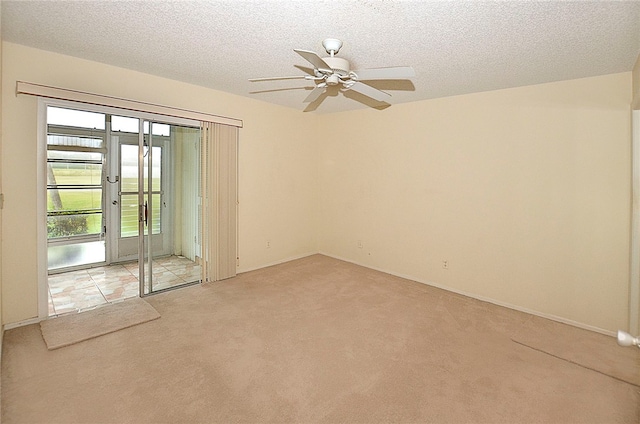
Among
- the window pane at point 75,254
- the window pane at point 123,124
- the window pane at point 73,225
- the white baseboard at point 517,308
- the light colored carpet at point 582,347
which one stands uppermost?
the window pane at point 123,124

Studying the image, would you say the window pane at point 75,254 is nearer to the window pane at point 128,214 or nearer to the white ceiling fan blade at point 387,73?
the window pane at point 128,214

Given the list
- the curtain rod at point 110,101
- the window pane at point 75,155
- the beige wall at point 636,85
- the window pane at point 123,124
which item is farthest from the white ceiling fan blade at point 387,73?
the window pane at point 75,155

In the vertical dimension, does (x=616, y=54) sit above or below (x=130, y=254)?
above

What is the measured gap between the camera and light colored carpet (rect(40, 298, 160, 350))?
2605mm

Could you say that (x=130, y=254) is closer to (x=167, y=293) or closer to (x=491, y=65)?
(x=167, y=293)

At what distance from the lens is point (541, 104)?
10.4ft

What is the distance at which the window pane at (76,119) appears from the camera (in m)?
4.29

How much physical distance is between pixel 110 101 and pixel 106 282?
92.3 inches

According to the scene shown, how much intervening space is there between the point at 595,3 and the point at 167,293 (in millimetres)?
4471

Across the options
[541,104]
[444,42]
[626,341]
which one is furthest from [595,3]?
[626,341]

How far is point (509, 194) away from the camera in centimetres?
343

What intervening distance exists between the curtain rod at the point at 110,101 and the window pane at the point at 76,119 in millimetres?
1449

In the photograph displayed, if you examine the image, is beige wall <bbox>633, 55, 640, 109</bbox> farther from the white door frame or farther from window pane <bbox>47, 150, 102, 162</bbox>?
window pane <bbox>47, 150, 102, 162</bbox>

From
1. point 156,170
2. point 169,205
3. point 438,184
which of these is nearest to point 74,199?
point 169,205
